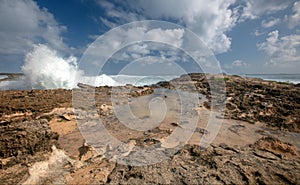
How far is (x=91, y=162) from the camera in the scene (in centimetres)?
347

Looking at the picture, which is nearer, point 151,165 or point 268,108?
point 151,165

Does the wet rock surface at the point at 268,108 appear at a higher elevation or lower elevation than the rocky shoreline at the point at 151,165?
higher

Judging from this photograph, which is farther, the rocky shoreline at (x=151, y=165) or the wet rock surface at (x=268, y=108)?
the wet rock surface at (x=268, y=108)

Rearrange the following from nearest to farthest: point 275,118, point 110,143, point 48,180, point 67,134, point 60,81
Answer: point 48,180 → point 110,143 → point 67,134 → point 275,118 → point 60,81

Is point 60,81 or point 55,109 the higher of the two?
point 60,81

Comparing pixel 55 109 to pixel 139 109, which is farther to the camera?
pixel 139 109

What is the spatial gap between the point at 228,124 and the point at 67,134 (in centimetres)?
595

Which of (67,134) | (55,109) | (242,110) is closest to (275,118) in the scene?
(242,110)

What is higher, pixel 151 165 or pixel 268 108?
pixel 268 108

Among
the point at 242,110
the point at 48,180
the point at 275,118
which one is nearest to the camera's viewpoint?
the point at 48,180

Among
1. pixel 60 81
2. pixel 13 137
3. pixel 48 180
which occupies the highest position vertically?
pixel 60 81

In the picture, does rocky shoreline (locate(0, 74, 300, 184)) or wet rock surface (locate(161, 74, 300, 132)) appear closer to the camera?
rocky shoreline (locate(0, 74, 300, 184))

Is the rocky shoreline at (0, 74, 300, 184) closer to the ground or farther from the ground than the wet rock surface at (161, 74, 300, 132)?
closer to the ground

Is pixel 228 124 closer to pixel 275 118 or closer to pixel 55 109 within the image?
pixel 275 118
